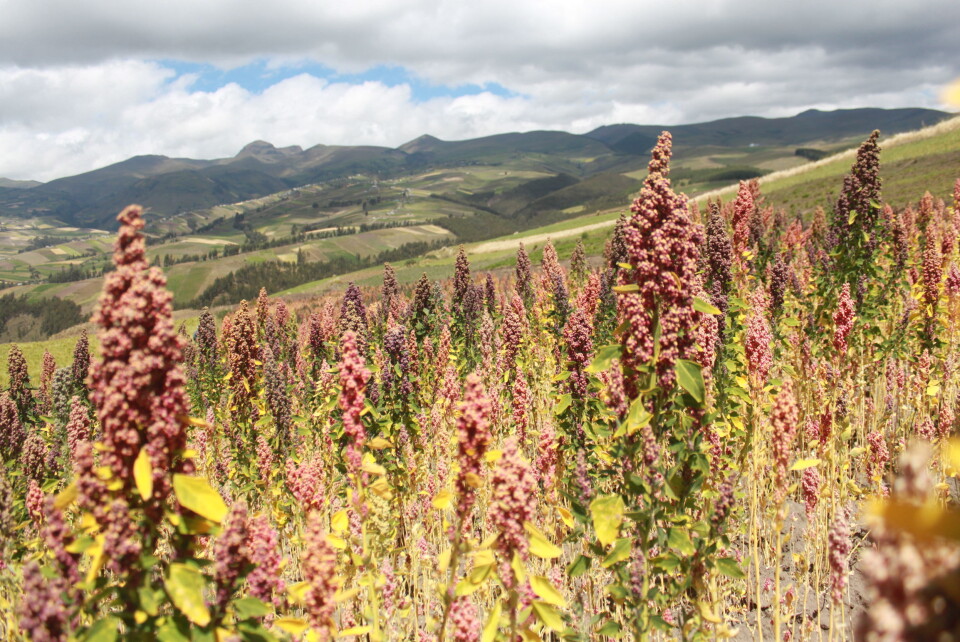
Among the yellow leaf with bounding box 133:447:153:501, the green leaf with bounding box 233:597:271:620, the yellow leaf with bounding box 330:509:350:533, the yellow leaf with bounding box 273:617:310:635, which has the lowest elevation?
the yellow leaf with bounding box 273:617:310:635

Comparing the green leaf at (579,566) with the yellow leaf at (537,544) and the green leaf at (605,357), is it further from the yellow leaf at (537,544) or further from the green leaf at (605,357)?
the green leaf at (605,357)

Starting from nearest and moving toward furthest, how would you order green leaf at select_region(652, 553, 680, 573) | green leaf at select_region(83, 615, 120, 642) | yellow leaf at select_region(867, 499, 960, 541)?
yellow leaf at select_region(867, 499, 960, 541) < green leaf at select_region(83, 615, 120, 642) < green leaf at select_region(652, 553, 680, 573)

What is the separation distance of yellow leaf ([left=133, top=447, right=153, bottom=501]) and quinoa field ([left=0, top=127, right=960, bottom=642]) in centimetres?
2

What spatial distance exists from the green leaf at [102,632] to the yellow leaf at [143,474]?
1.73ft

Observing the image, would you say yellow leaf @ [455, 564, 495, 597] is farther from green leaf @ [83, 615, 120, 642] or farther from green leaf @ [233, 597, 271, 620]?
green leaf @ [83, 615, 120, 642]

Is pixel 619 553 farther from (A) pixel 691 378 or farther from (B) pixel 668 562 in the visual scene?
(A) pixel 691 378

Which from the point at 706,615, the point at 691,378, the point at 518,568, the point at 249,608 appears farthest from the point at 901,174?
the point at 249,608

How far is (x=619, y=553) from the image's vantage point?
142 inches

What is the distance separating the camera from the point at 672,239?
387cm

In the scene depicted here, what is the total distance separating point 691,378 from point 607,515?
1.11 m

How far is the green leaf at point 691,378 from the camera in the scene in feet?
11.7

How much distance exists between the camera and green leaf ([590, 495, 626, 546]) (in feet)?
11.7

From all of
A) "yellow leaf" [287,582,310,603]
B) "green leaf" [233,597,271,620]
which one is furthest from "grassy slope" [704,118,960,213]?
"green leaf" [233,597,271,620]

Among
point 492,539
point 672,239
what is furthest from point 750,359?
point 492,539
